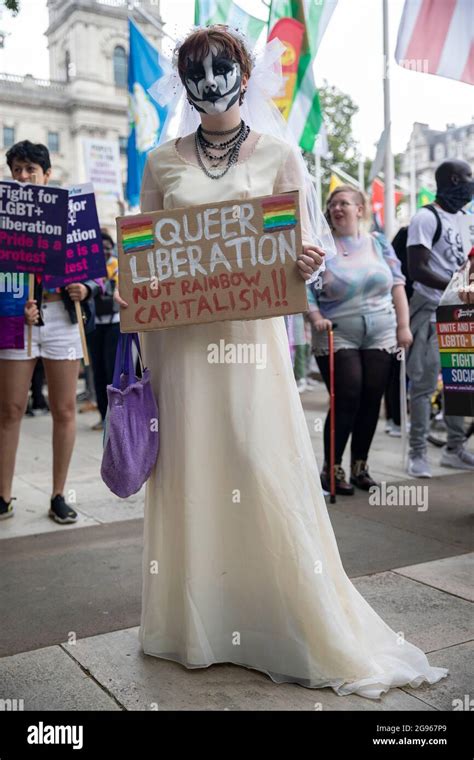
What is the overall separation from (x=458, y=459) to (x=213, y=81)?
14.5 ft

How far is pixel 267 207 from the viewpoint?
2.67 m

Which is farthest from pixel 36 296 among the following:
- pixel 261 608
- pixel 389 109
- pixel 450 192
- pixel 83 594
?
pixel 389 109

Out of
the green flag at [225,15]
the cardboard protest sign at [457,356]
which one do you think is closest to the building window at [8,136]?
the green flag at [225,15]

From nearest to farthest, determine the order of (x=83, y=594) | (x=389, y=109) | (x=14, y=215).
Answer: (x=83, y=594) → (x=14, y=215) → (x=389, y=109)

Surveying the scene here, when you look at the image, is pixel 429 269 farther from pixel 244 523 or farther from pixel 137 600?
pixel 244 523

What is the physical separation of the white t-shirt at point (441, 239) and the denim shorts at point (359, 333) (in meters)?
0.67

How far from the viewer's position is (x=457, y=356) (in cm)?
454

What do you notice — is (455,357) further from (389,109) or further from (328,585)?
(389,109)

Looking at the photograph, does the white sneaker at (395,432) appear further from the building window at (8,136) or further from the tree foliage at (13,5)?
the building window at (8,136)

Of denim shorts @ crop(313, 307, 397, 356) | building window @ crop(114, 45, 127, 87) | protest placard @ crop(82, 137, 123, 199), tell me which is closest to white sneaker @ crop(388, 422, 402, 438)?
denim shorts @ crop(313, 307, 397, 356)

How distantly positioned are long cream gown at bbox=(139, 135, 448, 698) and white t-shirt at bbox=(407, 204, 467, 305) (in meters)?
3.18

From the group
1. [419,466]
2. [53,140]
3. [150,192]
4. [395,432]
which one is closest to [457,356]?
[419,466]

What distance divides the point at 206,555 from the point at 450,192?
13.4ft

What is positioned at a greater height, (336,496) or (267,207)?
(267,207)
